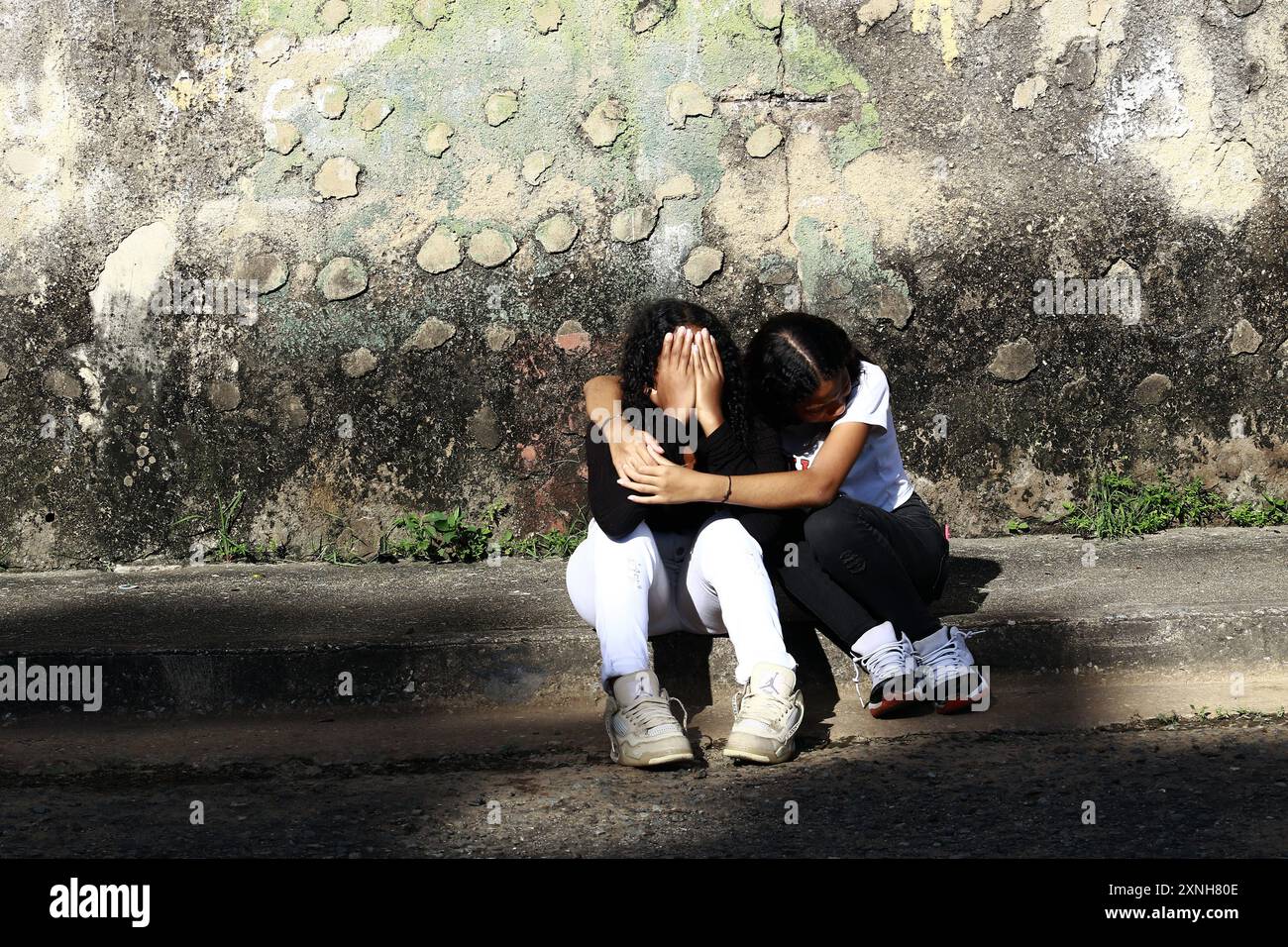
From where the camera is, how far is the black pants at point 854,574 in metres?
3.10

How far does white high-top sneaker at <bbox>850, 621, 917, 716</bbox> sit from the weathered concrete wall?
125cm

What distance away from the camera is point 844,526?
310 centimetres

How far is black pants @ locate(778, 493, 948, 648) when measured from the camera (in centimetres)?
310

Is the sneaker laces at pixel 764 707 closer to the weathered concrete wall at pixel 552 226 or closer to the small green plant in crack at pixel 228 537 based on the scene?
the weathered concrete wall at pixel 552 226

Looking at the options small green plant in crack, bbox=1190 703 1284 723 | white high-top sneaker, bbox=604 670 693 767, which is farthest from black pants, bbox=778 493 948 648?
small green plant in crack, bbox=1190 703 1284 723

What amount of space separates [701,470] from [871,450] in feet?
1.49

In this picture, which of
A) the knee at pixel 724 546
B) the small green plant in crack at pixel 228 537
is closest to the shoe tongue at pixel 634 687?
the knee at pixel 724 546

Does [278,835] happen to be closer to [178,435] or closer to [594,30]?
[178,435]

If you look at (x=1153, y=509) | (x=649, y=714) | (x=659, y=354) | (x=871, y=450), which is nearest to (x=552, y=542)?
(x=659, y=354)

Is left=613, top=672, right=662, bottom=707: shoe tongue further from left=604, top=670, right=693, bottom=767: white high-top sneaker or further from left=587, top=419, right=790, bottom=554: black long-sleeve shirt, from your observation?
left=587, top=419, right=790, bottom=554: black long-sleeve shirt

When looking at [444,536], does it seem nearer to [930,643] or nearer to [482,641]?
[482,641]

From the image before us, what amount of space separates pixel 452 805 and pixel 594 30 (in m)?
2.48

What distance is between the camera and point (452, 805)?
2711mm

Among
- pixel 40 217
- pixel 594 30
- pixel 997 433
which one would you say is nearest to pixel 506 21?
pixel 594 30
